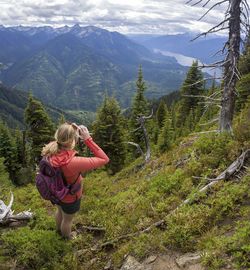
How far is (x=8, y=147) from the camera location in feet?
135

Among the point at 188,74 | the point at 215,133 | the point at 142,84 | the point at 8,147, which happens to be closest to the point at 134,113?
the point at 142,84

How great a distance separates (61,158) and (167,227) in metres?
2.79

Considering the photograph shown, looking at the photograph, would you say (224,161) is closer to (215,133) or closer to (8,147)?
(215,133)

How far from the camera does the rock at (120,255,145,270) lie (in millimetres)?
6309

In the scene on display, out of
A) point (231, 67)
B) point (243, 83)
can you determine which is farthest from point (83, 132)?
point (243, 83)

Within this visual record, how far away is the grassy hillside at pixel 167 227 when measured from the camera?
6.27m

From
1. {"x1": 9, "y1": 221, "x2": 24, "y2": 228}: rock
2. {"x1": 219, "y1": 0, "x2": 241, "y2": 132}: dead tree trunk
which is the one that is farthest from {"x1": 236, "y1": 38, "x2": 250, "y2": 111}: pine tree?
{"x1": 9, "y1": 221, "x2": 24, "y2": 228}: rock

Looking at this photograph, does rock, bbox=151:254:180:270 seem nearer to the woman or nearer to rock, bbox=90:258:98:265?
rock, bbox=90:258:98:265

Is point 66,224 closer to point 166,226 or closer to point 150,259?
point 150,259

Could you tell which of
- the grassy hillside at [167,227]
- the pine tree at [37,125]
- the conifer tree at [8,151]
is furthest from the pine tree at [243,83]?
the conifer tree at [8,151]

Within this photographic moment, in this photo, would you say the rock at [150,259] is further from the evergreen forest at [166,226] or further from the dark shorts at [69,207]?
the dark shorts at [69,207]

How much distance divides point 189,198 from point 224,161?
201 cm

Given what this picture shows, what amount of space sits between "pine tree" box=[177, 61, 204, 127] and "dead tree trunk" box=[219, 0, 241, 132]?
1243 inches

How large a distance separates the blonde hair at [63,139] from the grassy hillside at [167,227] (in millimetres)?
2304
